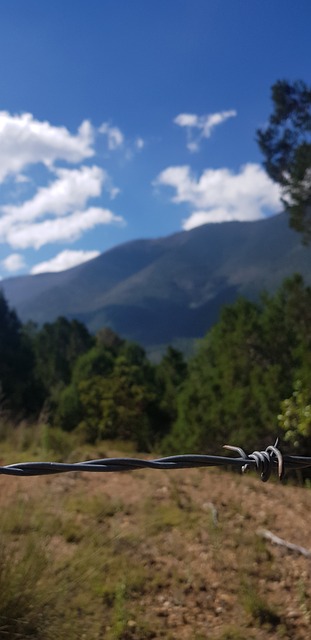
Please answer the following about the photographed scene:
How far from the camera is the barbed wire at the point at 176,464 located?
5.72ft

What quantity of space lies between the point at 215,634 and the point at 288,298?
8.07m

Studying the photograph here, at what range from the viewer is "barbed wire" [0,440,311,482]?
174cm

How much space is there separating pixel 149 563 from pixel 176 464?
2.40m

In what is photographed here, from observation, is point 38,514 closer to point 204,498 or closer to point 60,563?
point 60,563

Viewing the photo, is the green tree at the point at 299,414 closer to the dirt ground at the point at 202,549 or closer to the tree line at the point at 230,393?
the tree line at the point at 230,393

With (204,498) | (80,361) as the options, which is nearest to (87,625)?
(204,498)

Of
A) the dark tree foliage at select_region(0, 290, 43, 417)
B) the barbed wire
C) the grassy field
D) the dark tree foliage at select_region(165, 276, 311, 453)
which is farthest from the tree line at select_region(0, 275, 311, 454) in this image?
the dark tree foliage at select_region(0, 290, 43, 417)

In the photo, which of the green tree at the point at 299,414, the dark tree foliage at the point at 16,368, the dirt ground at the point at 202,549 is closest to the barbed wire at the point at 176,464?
the dirt ground at the point at 202,549

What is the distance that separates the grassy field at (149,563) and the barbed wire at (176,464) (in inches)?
53.1

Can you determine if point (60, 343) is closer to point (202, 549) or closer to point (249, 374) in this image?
point (249, 374)

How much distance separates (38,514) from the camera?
13.3 ft

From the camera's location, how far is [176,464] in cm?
192

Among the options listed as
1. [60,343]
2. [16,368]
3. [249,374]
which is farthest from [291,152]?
[60,343]

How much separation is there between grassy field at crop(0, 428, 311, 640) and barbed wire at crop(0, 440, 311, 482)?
1.35 m
